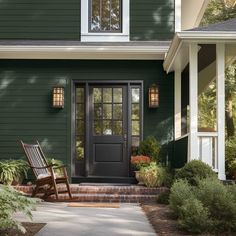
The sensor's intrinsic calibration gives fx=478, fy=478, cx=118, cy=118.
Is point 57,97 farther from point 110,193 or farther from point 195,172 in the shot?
point 195,172

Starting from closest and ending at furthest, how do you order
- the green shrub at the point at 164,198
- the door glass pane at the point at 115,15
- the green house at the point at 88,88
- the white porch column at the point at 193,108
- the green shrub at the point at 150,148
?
the white porch column at the point at 193,108 < the green shrub at the point at 164,198 < the green shrub at the point at 150,148 < the green house at the point at 88,88 < the door glass pane at the point at 115,15

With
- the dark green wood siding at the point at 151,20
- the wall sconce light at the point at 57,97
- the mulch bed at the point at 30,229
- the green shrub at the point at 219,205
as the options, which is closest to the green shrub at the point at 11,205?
the mulch bed at the point at 30,229

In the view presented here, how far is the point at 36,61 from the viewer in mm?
9398

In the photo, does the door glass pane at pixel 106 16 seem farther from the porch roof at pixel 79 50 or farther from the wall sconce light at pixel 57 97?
the wall sconce light at pixel 57 97

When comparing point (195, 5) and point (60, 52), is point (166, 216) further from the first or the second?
point (195, 5)

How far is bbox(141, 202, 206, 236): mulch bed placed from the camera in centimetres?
508

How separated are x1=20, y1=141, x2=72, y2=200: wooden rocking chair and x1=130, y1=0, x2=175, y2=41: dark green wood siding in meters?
→ 3.02

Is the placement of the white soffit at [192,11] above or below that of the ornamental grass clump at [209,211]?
above

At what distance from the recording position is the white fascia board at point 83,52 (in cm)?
892

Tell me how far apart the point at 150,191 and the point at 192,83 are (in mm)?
2170

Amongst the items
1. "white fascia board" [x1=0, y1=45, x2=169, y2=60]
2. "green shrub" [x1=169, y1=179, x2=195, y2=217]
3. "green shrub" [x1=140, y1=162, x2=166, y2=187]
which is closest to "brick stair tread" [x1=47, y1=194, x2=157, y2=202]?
"green shrub" [x1=140, y1=162, x2=166, y2=187]

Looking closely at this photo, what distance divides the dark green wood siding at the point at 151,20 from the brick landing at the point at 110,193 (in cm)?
303

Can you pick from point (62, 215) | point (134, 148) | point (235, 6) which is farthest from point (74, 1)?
point (235, 6)

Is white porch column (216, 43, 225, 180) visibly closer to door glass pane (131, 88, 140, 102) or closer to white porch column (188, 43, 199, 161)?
white porch column (188, 43, 199, 161)
